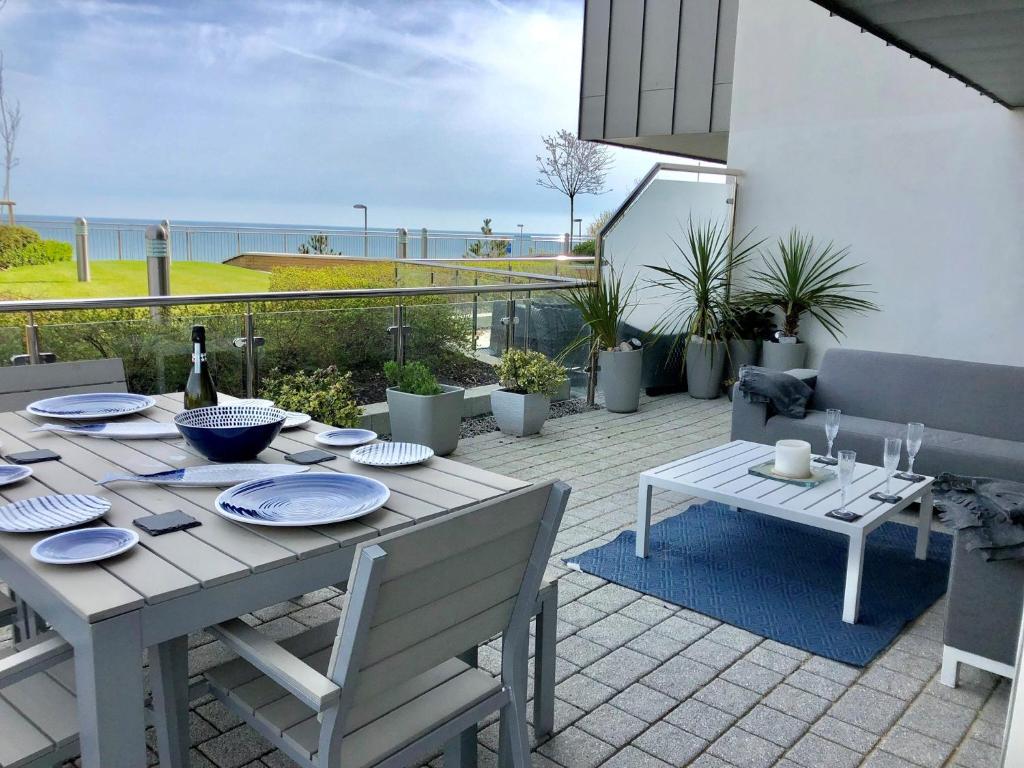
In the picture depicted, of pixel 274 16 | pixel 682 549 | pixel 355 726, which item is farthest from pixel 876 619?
pixel 274 16

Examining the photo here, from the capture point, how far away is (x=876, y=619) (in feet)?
9.86

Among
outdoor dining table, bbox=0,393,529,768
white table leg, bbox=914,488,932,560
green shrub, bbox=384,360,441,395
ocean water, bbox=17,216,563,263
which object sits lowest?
white table leg, bbox=914,488,932,560

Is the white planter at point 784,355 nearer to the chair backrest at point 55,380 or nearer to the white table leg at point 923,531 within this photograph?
the white table leg at point 923,531

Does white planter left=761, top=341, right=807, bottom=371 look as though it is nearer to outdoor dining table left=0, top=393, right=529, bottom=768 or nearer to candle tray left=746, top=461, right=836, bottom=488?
candle tray left=746, top=461, right=836, bottom=488

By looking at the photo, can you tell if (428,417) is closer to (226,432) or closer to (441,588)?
(226,432)

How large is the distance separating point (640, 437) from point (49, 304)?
369 cm

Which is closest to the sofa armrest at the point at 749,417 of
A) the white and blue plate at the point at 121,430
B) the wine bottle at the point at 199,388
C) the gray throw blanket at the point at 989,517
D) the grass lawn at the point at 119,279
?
the gray throw blanket at the point at 989,517

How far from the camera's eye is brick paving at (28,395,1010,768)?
7.10ft

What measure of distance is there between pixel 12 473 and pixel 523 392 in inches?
155

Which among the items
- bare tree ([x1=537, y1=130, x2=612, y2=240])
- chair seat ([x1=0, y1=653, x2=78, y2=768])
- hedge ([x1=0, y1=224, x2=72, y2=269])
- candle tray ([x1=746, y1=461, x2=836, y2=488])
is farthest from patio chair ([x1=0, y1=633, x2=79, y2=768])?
bare tree ([x1=537, y1=130, x2=612, y2=240])

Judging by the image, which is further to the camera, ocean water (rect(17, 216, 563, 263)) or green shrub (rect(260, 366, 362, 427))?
ocean water (rect(17, 216, 563, 263))

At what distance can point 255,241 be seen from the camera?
17922mm

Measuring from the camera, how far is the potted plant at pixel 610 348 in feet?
21.1

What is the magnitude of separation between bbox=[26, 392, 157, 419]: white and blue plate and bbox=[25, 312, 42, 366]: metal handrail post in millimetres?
1336
